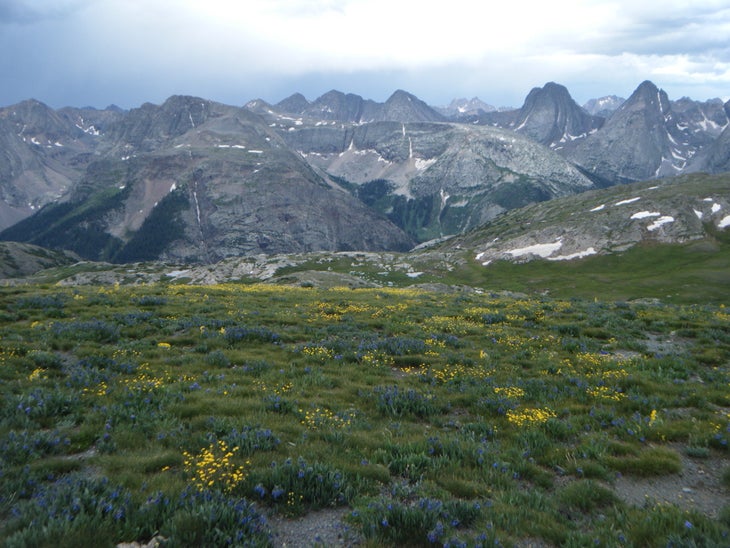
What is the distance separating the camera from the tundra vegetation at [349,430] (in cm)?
587

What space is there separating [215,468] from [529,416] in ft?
24.7

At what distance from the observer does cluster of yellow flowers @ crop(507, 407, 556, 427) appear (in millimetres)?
10219

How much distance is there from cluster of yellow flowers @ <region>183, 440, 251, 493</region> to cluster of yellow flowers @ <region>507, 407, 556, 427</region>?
6.54 meters

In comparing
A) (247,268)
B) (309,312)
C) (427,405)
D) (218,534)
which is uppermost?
(218,534)

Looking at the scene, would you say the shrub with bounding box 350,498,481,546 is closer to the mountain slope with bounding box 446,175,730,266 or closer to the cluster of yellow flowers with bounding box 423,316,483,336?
the cluster of yellow flowers with bounding box 423,316,483,336

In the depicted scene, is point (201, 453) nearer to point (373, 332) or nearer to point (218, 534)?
point (218, 534)

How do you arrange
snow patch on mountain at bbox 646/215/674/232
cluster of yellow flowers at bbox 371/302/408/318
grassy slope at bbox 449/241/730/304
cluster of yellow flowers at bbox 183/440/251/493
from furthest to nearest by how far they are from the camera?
snow patch on mountain at bbox 646/215/674/232 → grassy slope at bbox 449/241/730/304 → cluster of yellow flowers at bbox 371/302/408/318 → cluster of yellow flowers at bbox 183/440/251/493

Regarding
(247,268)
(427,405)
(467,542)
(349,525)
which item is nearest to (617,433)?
(427,405)

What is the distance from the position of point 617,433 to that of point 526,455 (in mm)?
2707

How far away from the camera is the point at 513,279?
135 m

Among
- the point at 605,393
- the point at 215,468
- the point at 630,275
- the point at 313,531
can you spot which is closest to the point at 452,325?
the point at 605,393

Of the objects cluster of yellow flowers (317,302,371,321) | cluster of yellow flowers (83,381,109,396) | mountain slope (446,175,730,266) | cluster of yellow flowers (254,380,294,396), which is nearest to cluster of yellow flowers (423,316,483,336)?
cluster of yellow flowers (317,302,371,321)

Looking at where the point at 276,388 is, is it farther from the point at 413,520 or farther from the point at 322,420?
the point at 413,520

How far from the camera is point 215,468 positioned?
285 inches
